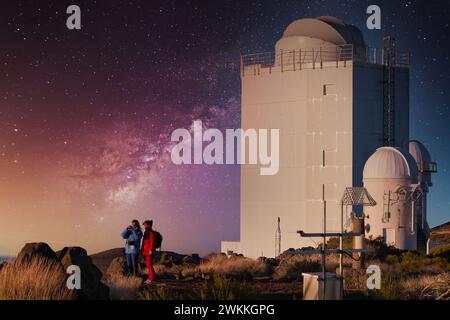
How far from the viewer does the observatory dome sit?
50.9 metres

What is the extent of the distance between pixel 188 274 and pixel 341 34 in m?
26.5

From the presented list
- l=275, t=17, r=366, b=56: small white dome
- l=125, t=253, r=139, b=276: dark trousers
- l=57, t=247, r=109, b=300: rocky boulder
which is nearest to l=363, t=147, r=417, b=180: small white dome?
l=275, t=17, r=366, b=56: small white dome

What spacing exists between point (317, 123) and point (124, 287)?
2791 centimetres

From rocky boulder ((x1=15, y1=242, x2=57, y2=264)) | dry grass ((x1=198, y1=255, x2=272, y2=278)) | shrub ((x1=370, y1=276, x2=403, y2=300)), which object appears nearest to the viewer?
rocky boulder ((x1=15, y1=242, x2=57, y2=264))

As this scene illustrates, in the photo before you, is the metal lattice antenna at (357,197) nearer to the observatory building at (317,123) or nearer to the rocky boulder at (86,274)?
the observatory building at (317,123)

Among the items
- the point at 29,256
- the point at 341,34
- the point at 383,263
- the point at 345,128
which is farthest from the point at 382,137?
the point at 29,256

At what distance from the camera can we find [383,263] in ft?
108

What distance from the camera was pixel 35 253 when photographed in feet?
72.5

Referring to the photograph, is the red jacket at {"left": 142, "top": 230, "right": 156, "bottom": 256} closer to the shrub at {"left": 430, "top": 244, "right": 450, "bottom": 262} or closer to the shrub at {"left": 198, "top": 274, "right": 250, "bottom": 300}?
the shrub at {"left": 198, "top": 274, "right": 250, "bottom": 300}

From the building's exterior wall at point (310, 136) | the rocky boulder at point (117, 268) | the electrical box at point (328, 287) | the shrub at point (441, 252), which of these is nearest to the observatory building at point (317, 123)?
the building's exterior wall at point (310, 136)

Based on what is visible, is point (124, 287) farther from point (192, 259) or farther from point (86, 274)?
point (192, 259)

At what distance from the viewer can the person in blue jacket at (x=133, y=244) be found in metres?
24.3

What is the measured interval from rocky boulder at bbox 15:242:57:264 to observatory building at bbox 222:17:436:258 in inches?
1037
